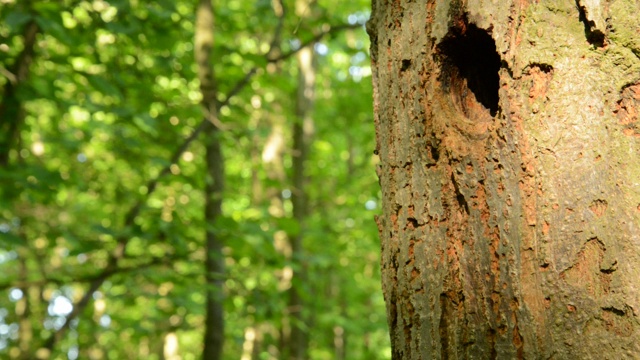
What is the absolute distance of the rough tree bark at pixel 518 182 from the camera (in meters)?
1.05

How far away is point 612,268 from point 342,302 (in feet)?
46.6

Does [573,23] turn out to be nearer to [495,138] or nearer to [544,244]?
[495,138]

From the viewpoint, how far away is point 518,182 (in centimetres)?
111

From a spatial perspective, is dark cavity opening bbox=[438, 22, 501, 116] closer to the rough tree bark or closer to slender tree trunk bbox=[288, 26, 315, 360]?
the rough tree bark

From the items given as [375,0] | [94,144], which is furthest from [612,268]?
[94,144]

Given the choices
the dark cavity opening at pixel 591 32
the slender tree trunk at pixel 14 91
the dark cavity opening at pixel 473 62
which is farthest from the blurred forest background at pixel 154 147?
the dark cavity opening at pixel 591 32

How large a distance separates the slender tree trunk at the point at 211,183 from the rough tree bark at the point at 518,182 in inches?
112

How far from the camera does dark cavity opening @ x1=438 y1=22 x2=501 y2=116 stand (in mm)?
1245

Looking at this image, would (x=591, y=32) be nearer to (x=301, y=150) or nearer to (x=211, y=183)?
(x=211, y=183)

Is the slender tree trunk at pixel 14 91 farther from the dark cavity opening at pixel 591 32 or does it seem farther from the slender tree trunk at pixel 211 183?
the dark cavity opening at pixel 591 32

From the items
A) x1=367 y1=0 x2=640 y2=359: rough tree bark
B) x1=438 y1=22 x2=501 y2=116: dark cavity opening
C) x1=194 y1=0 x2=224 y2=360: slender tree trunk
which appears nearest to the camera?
x1=367 y1=0 x2=640 y2=359: rough tree bark

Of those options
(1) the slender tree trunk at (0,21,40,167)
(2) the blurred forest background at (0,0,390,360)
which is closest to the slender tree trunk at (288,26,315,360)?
(2) the blurred forest background at (0,0,390,360)

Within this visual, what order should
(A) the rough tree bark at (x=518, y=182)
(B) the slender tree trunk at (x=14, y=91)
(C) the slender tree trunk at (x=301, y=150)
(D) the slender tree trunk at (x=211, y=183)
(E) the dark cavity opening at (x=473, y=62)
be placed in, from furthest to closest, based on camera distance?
(C) the slender tree trunk at (x=301, y=150) → (D) the slender tree trunk at (x=211, y=183) → (B) the slender tree trunk at (x=14, y=91) → (E) the dark cavity opening at (x=473, y=62) → (A) the rough tree bark at (x=518, y=182)

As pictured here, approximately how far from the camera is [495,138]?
1145 mm
